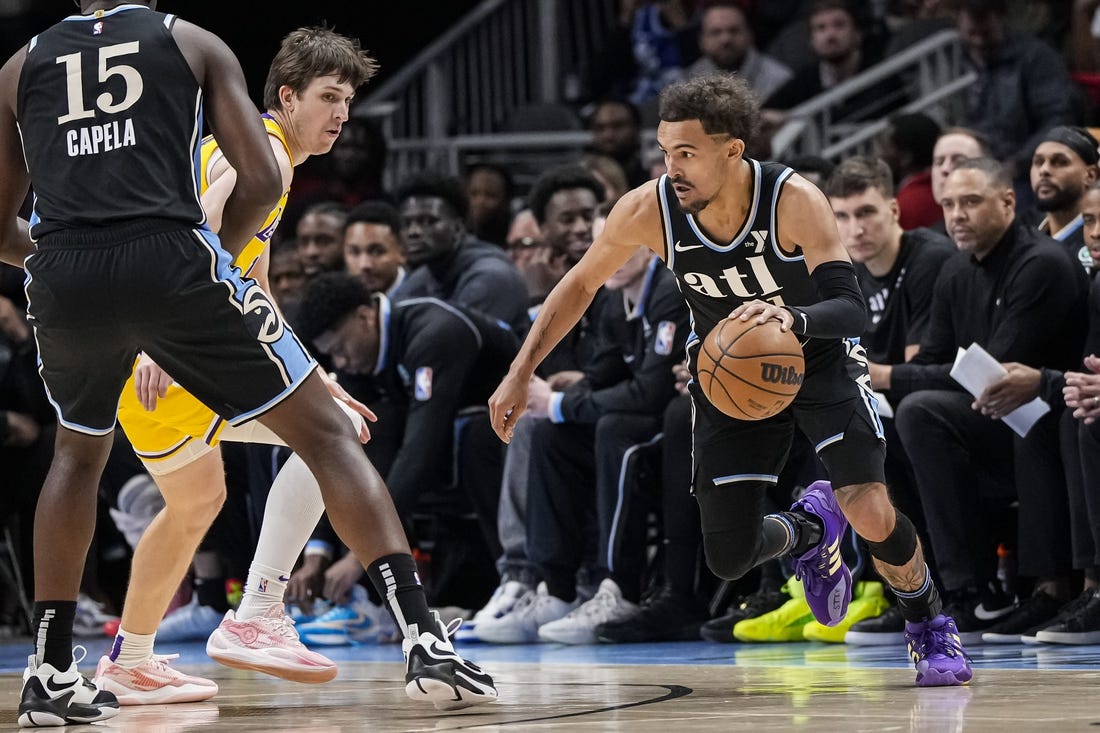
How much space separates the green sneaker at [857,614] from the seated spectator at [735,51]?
510cm

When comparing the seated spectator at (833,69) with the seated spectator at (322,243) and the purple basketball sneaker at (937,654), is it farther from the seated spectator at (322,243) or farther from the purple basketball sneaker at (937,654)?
the purple basketball sneaker at (937,654)

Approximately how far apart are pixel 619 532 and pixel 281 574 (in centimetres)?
225

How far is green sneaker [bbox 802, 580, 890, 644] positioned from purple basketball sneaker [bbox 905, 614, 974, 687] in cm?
176

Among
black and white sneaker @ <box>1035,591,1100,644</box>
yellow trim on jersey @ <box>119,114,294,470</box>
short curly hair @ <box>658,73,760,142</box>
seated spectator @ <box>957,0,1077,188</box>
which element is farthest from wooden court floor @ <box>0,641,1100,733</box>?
seated spectator @ <box>957,0,1077,188</box>

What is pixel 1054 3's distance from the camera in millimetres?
10070

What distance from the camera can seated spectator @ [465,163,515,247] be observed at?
956cm

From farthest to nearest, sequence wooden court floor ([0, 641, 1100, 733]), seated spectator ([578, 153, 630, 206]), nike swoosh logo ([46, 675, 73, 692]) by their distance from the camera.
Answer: seated spectator ([578, 153, 630, 206]) < nike swoosh logo ([46, 675, 73, 692]) < wooden court floor ([0, 641, 1100, 733])

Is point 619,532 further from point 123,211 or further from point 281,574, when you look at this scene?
point 123,211

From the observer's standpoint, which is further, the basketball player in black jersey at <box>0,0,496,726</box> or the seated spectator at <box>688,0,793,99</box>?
the seated spectator at <box>688,0,793,99</box>

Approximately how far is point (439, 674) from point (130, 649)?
1296 millimetres

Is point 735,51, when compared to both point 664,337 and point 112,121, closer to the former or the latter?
point 664,337

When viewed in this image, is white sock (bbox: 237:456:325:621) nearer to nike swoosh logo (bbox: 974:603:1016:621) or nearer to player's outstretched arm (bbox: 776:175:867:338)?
player's outstretched arm (bbox: 776:175:867:338)

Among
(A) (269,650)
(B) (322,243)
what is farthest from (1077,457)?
(B) (322,243)

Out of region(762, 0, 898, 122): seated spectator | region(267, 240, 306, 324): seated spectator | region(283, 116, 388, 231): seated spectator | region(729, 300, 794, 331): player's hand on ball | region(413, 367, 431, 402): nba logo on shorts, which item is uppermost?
region(762, 0, 898, 122): seated spectator
